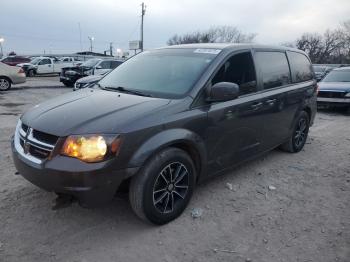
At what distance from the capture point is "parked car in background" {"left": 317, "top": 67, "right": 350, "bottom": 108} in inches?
435

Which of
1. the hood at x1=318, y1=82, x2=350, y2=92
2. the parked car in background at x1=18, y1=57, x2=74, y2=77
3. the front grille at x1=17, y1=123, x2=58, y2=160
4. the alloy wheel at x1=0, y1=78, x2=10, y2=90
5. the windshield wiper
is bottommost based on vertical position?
the parked car in background at x1=18, y1=57, x2=74, y2=77

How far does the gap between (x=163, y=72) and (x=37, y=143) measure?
1.67 meters

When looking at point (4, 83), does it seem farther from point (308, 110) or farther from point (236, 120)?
point (236, 120)

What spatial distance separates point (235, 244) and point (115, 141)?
4.78 ft

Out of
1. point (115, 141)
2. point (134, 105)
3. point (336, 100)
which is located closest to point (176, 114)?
point (134, 105)

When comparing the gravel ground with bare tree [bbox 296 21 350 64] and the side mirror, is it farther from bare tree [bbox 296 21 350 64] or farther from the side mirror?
bare tree [bbox 296 21 350 64]

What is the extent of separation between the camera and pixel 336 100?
11.1 meters

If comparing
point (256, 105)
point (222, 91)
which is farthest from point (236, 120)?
point (222, 91)

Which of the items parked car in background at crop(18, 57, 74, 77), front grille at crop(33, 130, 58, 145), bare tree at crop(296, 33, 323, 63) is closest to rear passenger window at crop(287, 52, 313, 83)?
front grille at crop(33, 130, 58, 145)

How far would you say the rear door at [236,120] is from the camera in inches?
154

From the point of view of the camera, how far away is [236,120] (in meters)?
4.16

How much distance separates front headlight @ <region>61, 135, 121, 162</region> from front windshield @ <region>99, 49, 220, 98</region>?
968 mm

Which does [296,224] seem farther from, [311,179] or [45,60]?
[45,60]

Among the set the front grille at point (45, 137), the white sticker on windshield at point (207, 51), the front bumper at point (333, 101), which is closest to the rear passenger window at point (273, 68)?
the white sticker on windshield at point (207, 51)
